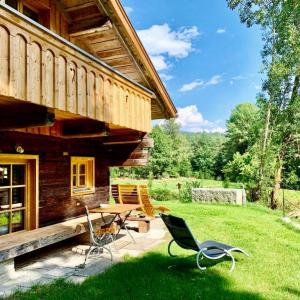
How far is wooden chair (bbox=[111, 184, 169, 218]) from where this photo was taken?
9.70 metres

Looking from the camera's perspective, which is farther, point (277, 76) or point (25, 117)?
point (277, 76)

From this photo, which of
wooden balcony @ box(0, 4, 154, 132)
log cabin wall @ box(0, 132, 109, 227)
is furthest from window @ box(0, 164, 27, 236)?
wooden balcony @ box(0, 4, 154, 132)

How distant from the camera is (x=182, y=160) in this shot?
50.8 metres

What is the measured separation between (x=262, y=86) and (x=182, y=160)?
100ft

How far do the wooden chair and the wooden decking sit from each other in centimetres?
210

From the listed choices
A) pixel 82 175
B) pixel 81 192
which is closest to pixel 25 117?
pixel 81 192

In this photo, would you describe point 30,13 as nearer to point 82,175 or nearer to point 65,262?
point 82,175

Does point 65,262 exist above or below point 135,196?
below

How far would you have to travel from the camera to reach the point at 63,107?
5.33 meters

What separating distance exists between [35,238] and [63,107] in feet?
8.14

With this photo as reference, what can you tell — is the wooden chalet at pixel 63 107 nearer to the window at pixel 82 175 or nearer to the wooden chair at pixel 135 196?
the window at pixel 82 175

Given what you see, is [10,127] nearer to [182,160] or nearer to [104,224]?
[104,224]

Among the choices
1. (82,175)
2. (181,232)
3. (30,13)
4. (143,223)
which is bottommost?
(143,223)

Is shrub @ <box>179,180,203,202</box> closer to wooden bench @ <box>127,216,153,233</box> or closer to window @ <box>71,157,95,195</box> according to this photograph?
wooden bench @ <box>127,216,153,233</box>
